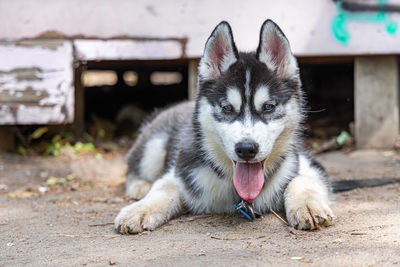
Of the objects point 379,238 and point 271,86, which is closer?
point 379,238

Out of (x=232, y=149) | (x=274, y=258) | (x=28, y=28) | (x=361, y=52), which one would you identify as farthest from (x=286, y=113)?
(x=28, y=28)

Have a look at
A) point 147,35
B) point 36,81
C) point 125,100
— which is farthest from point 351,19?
point 125,100

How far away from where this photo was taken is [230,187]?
334 cm

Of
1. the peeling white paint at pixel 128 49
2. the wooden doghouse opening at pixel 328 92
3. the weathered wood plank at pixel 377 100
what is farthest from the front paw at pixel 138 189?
the wooden doghouse opening at pixel 328 92

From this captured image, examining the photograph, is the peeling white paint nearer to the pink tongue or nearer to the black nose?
the pink tongue

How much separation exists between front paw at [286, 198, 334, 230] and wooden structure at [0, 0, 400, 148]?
277 centimetres

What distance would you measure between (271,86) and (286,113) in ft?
0.65

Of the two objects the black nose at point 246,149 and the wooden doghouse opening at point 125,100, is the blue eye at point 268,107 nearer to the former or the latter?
the black nose at point 246,149

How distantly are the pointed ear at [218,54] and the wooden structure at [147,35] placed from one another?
7.15ft

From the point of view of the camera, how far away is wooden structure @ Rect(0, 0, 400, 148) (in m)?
5.20

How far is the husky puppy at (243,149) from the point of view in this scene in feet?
9.72

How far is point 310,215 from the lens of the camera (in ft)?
9.64

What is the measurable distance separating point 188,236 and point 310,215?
0.75 m

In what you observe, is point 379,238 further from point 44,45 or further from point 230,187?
point 44,45
